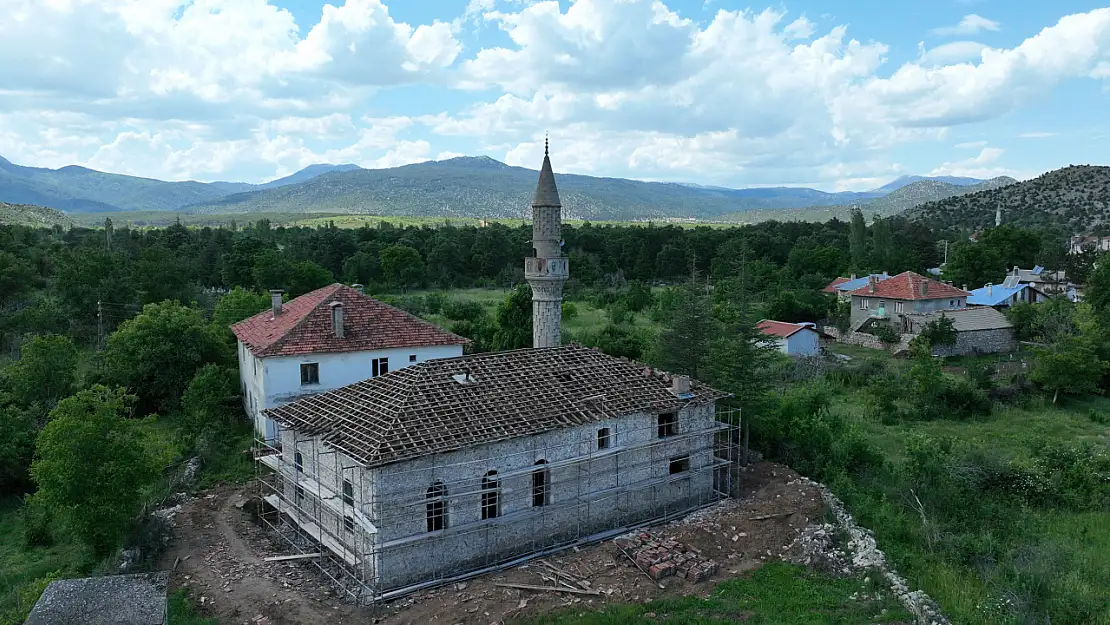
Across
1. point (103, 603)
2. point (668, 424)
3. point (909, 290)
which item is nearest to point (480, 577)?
point (668, 424)

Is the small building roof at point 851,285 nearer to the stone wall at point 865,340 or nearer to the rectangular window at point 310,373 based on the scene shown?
the stone wall at point 865,340

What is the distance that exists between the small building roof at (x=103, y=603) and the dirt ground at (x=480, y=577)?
2433 millimetres

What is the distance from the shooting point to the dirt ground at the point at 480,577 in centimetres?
1519

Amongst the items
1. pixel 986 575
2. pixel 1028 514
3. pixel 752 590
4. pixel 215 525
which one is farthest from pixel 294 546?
pixel 1028 514

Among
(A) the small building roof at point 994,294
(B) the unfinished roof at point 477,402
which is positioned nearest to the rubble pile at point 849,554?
(B) the unfinished roof at point 477,402

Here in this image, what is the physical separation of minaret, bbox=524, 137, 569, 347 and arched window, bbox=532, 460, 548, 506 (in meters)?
10.0

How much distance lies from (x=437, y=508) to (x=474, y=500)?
87 centimetres

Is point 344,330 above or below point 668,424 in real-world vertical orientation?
above

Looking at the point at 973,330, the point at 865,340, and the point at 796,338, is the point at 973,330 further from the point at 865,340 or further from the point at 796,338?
the point at 796,338

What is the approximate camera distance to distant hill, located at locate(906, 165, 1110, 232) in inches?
4343

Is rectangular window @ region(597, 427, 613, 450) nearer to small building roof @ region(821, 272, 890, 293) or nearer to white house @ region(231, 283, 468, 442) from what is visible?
white house @ region(231, 283, 468, 442)

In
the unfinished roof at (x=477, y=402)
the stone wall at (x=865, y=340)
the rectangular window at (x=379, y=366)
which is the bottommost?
the stone wall at (x=865, y=340)

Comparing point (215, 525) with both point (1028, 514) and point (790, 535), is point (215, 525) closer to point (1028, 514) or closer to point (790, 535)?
point (790, 535)

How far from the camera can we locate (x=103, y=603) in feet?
41.5
